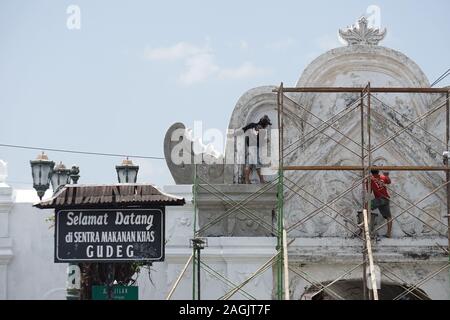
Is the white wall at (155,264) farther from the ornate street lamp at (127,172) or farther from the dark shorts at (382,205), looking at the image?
the dark shorts at (382,205)

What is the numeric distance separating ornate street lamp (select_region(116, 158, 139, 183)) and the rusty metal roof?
7.29ft

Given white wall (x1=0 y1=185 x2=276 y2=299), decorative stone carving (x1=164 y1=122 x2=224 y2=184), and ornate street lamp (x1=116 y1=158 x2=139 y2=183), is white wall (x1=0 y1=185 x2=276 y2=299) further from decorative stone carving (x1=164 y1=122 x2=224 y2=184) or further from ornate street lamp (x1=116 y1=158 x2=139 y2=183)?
ornate street lamp (x1=116 y1=158 x2=139 y2=183)

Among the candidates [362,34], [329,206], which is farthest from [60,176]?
[362,34]

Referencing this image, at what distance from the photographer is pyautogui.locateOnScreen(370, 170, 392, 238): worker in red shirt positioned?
1984 centimetres

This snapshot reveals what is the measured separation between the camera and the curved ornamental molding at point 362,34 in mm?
20781

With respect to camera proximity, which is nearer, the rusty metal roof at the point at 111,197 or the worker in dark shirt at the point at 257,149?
the rusty metal roof at the point at 111,197

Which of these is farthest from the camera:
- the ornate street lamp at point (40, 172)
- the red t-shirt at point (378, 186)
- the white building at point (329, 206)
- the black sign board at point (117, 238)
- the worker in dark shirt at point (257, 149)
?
the worker in dark shirt at point (257, 149)

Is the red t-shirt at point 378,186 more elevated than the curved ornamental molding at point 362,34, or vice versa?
the curved ornamental molding at point 362,34

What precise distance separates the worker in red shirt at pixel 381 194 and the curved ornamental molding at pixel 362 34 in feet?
6.99

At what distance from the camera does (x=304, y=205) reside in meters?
20.4

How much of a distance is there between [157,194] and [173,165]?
12.0ft

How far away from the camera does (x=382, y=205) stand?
19891 millimetres

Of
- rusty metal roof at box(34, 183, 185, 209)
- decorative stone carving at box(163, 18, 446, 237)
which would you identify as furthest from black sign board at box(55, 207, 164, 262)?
decorative stone carving at box(163, 18, 446, 237)

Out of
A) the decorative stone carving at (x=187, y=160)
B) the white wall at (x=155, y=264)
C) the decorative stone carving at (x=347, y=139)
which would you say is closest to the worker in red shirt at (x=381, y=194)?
the decorative stone carving at (x=347, y=139)
